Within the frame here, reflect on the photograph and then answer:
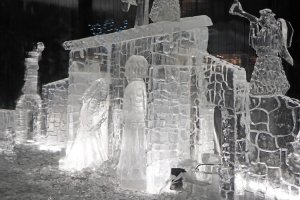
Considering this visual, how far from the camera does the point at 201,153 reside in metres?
4.70

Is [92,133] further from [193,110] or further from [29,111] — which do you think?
[29,111]

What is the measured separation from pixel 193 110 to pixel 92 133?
4.79 feet

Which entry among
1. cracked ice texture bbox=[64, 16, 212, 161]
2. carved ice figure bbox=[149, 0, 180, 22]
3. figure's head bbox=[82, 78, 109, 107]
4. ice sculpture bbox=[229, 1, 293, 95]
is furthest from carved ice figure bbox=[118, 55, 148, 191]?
ice sculpture bbox=[229, 1, 293, 95]

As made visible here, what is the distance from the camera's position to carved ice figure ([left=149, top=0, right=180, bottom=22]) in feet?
14.7

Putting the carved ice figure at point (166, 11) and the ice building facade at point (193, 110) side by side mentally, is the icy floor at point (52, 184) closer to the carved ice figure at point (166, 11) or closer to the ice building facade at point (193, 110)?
the ice building facade at point (193, 110)

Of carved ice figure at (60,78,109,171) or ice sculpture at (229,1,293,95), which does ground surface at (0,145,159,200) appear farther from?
ice sculpture at (229,1,293,95)

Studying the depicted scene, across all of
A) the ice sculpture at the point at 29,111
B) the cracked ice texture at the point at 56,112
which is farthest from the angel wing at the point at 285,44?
the ice sculpture at the point at 29,111

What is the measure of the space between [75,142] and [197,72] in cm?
196

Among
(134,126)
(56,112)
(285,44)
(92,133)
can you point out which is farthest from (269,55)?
(56,112)

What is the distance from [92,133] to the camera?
17.4 feet

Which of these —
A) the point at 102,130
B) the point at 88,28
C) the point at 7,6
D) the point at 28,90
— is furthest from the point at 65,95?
the point at 7,6

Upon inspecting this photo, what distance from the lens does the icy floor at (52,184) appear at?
13.2 ft

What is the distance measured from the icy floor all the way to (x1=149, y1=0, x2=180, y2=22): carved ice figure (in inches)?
75.5

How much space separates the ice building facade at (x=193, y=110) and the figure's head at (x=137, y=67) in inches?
2.0
